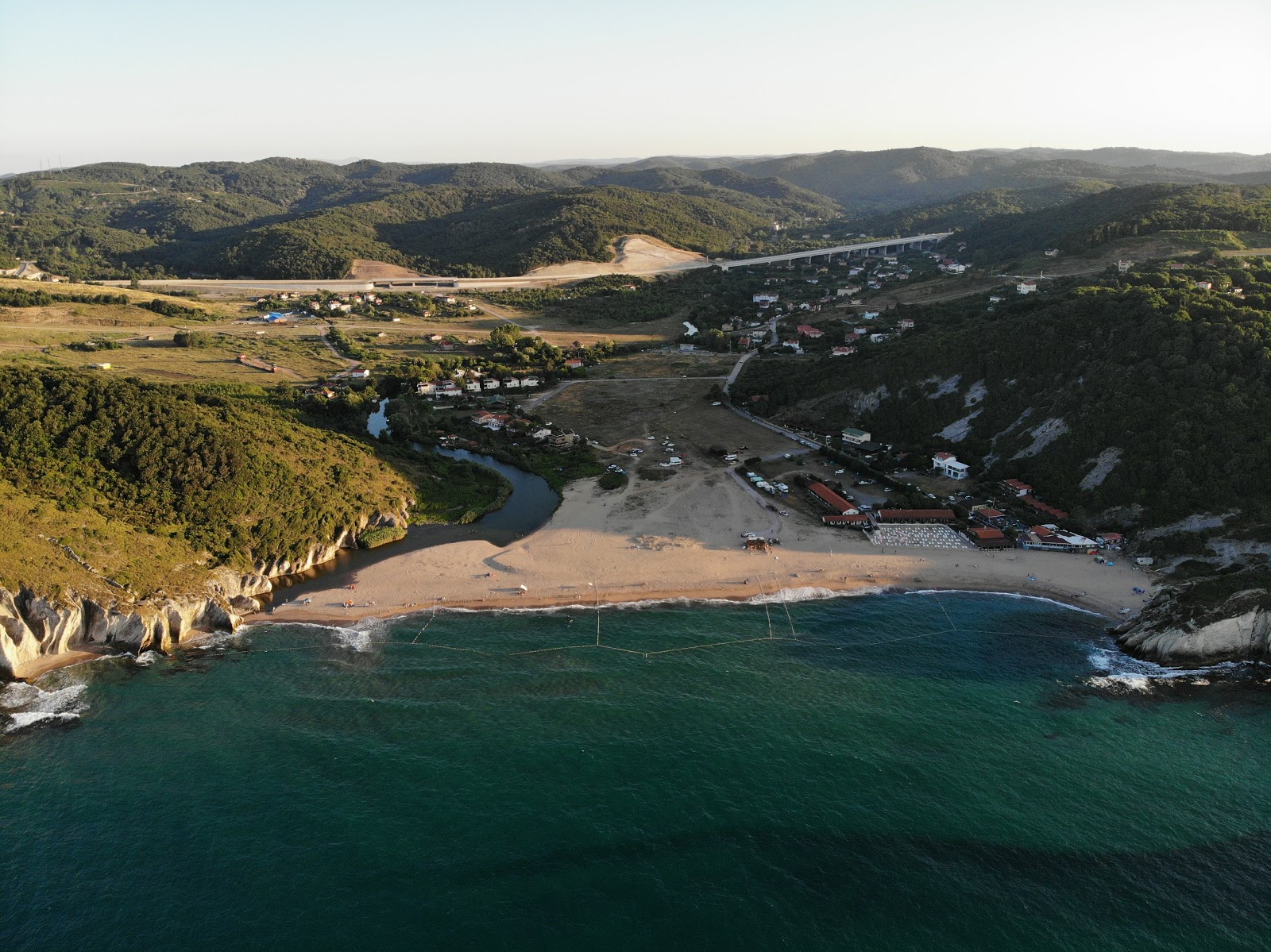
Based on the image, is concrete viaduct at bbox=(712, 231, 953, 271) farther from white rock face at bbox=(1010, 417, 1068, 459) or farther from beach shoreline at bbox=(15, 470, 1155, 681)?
beach shoreline at bbox=(15, 470, 1155, 681)

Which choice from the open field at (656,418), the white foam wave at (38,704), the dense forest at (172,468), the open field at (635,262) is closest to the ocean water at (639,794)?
the white foam wave at (38,704)

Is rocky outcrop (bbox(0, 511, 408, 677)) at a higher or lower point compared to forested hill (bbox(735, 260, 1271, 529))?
lower

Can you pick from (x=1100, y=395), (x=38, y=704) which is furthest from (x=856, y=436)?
(x=38, y=704)

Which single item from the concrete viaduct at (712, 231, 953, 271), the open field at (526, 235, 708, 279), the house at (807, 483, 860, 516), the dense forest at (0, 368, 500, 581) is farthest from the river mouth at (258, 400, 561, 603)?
the concrete viaduct at (712, 231, 953, 271)

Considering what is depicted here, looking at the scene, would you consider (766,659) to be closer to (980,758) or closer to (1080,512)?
(980,758)

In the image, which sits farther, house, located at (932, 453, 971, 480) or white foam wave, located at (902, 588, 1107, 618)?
house, located at (932, 453, 971, 480)

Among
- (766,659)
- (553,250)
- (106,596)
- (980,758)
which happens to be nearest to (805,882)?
(980,758)
